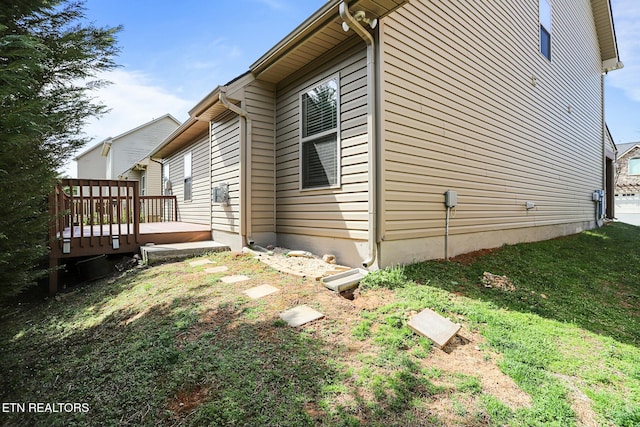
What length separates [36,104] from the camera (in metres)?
2.49

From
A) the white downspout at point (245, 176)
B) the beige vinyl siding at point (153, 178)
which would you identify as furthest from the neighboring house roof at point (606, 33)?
the beige vinyl siding at point (153, 178)

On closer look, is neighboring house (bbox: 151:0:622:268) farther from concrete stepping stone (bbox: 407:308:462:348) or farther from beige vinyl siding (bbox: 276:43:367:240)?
concrete stepping stone (bbox: 407:308:462:348)

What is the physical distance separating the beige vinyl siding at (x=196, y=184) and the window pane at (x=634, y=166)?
28.1 m

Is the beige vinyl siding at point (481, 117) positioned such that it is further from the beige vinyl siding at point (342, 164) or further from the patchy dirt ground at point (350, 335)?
the patchy dirt ground at point (350, 335)

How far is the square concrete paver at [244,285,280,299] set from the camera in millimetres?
3526

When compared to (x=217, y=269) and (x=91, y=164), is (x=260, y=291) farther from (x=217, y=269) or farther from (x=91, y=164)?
(x=91, y=164)

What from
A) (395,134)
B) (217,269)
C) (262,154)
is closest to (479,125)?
(395,134)

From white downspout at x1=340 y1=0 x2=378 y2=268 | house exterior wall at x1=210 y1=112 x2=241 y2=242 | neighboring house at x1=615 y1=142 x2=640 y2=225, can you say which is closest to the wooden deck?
house exterior wall at x1=210 y1=112 x2=241 y2=242

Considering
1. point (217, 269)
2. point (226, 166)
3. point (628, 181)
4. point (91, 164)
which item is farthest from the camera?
point (91, 164)

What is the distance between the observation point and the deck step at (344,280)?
3604mm

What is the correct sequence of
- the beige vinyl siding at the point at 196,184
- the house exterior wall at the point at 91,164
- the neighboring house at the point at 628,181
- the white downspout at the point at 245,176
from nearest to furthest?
the white downspout at the point at 245,176 < the beige vinyl siding at the point at 196,184 < the neighboring house at the point at 628,181 < the house exterior wall at the point at 91,164

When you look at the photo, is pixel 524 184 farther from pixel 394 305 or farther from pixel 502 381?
pixel 502 381

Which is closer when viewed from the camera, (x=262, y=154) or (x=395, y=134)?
(x=395, y=134)

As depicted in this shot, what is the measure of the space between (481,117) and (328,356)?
5.51m
